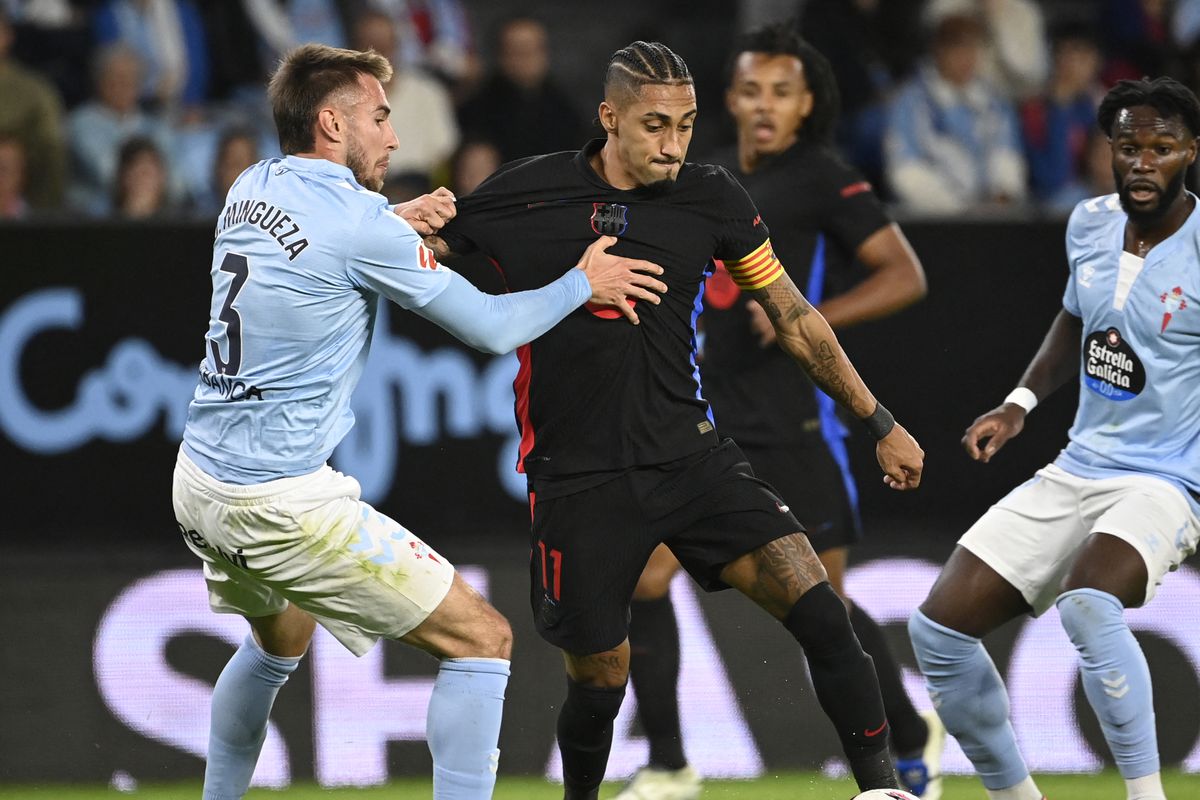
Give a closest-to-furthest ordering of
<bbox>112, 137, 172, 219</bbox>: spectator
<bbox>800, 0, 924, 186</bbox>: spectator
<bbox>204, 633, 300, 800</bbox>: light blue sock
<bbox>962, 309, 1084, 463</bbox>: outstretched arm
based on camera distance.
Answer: <bbox>204, 633, 300, 800</bbox>: light blue sock, <bbox>962, 309, 1084, 463</bbox>: outstretched arm, <bbox>112, 137, 172, 219</bbox>: spectator, <bbox>800, 0, 924, 186</bbox>: spectator

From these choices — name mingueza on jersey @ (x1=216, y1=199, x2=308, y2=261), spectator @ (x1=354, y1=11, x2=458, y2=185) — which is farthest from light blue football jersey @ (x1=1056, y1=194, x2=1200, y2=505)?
spectator @ (x1=354, y1=11, x2=458, y2=185)

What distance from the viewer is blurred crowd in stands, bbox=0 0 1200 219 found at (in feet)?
31.8

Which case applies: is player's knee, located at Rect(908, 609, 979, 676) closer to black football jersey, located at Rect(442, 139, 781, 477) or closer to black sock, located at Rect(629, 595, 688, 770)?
black sock, located at Rect(629, 595, 688, 770)

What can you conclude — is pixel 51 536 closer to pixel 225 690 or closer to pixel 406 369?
pixel 406 369

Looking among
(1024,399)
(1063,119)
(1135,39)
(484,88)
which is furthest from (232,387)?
(1135,39)

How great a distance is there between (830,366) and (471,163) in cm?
475

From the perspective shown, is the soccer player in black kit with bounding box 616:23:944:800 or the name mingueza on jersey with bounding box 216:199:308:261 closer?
the name mingueza on jersey with bounding box 216:199:308:261

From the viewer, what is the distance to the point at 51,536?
7.74m

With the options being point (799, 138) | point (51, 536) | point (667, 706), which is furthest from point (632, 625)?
point (51, 536)

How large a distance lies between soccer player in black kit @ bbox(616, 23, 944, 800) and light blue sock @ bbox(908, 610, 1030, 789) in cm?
49

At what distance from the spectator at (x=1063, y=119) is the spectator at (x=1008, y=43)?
0.50 feet

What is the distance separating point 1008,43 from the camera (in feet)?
34.8

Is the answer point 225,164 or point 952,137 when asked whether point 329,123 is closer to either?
point 225,164

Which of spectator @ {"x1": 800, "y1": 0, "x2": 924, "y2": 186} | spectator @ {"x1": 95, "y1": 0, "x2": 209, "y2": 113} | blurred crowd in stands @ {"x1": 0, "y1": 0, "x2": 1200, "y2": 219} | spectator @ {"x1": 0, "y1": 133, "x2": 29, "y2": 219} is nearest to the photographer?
spectator @ {"x1": 0, "y1": 133, "x2": 29, "y2": 219}
